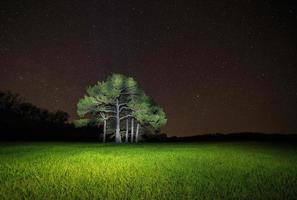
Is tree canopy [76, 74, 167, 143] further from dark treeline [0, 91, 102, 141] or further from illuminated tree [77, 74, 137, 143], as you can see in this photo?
dark treeline [0, 91, 102, 141]

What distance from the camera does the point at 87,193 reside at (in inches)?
314

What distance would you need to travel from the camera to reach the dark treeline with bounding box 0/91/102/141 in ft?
245

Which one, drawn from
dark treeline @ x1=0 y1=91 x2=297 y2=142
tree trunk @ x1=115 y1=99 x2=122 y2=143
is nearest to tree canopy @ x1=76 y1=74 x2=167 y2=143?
tree trunk @ x1=115 y1=99 x2=122 y2=143

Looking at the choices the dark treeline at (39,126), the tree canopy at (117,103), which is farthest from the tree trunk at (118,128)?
the dark treeline at (39,126)

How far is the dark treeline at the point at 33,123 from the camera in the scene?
74625mm

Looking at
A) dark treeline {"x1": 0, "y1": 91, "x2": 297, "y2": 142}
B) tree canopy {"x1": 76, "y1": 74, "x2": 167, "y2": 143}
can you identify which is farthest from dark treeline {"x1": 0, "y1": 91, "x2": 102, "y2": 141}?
tree canopy {"x1": 76, "y1": 74, "x2": 167, "y2": 143}

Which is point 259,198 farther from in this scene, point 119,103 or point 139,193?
point 119,103

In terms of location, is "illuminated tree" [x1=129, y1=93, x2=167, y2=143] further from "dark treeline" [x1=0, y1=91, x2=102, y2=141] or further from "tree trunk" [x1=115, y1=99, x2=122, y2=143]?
"dark treeline" [x1=0, y1=91, x2=102, y2=141]

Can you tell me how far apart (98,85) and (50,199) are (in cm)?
3837

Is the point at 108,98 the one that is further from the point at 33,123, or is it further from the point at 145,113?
the point at 33,123

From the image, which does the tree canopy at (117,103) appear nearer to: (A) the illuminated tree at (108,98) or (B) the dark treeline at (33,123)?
(A) the illuminated tree at (108,98)

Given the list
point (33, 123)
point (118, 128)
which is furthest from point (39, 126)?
point (118, 128)

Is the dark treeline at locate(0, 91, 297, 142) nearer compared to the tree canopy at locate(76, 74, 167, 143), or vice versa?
the tree canopy at locate(76, 74, 167, 143)

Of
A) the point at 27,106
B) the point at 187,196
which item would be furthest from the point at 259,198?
the point at 27,106
